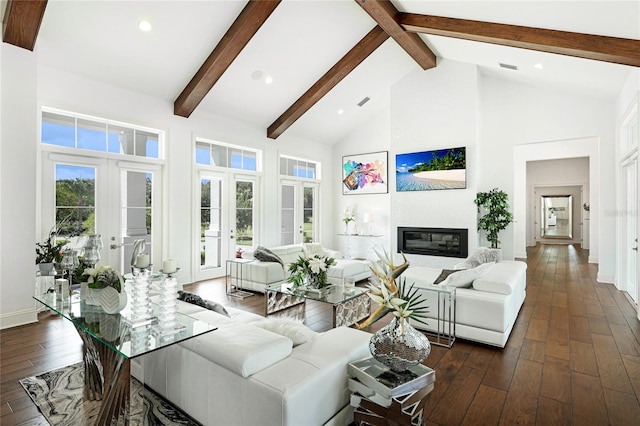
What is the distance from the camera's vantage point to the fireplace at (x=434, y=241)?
6500 millimetres

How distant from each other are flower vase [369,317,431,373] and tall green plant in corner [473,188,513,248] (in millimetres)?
5355

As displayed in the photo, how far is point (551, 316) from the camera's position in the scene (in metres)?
4.13

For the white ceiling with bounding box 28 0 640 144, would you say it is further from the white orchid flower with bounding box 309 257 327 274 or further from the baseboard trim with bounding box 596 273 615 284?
the white orchid flower with bounding box 309 257 327 274

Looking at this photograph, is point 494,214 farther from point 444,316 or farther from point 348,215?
point 444,316

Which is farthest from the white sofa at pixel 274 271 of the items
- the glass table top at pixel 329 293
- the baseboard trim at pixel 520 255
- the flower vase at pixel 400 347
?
the baseboard trim at pixel 520 255

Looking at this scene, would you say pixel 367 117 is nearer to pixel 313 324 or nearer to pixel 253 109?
pixel 253 109

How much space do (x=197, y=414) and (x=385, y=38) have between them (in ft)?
18.7

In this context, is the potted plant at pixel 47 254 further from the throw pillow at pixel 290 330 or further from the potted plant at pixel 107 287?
the throw pillow at pixel 290 330

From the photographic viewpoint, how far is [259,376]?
5.34 feet

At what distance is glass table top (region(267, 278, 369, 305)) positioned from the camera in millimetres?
3541

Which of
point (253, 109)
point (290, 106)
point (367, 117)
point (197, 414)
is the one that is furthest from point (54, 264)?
point (367, 117)

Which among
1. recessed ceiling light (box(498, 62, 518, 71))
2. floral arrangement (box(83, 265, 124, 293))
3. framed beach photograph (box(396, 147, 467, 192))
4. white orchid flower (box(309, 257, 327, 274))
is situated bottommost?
white orchid flower (box(309, 257, 327, 274))

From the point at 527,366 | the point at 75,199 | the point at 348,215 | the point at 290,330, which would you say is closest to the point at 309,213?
the point at 348,215

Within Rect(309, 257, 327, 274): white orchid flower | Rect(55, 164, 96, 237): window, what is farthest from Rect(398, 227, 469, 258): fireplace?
Rect(55, 164, 96, 237): window
